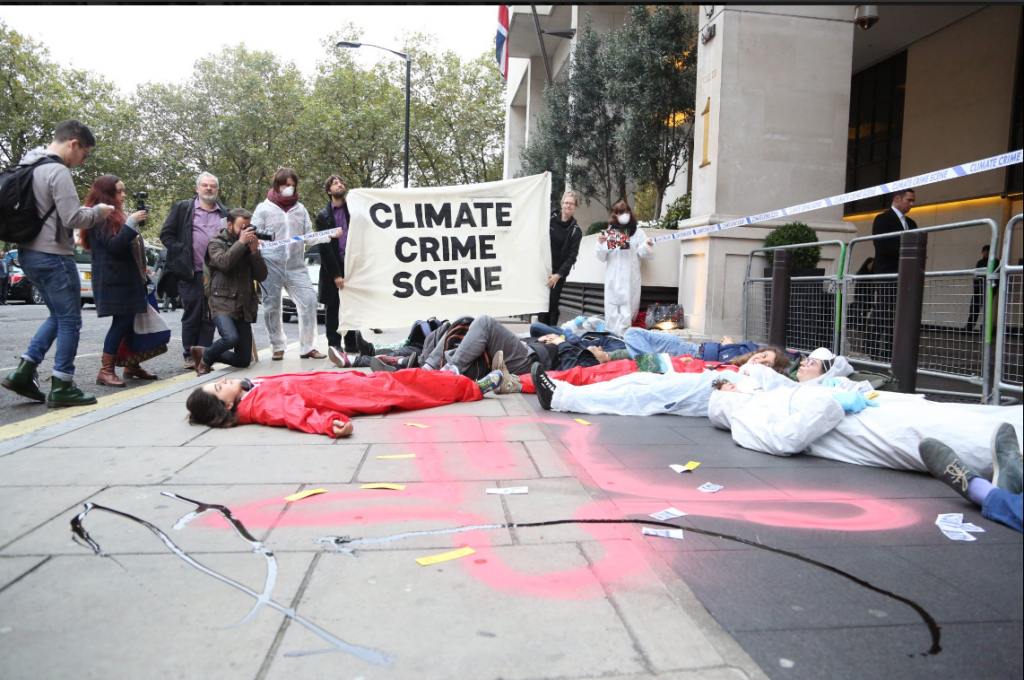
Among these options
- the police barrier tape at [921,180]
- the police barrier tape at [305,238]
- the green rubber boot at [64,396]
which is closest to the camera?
the police barrier tape at [921,180]

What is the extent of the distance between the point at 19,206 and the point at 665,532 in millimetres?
5004

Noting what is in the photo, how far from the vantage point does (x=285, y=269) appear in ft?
26.5

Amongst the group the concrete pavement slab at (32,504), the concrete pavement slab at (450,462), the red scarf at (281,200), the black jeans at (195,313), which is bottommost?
the concrete pavement slab at (32,504)

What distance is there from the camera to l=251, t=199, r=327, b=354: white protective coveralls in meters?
7.95

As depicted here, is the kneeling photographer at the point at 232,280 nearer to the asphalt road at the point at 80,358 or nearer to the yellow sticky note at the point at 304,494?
the asphalt road at the point at 80,358

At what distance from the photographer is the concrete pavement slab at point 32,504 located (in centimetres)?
279

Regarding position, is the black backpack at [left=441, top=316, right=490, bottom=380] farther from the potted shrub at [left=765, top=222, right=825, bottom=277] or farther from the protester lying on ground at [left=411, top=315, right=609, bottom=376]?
the potted shrub at [left=765, top=222, right=825, bottom=277]

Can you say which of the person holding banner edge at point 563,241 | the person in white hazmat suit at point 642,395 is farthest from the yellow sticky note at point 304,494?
the person holding banner edge at point 563,241

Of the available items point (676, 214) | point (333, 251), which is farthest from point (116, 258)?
point (676, 214)

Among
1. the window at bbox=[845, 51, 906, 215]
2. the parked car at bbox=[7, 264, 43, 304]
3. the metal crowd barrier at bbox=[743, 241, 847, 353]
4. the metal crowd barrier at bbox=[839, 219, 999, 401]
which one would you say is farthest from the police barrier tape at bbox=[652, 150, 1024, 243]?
the parked car at bbox=[7, 264, 43, 304]

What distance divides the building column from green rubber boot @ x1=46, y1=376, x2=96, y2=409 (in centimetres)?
710

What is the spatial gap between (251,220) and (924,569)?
6.85m

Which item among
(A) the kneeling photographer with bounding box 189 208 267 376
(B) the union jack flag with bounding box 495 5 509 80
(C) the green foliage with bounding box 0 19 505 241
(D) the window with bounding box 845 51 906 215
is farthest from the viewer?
(C) the green foliage with bounding box 0 19 505 241

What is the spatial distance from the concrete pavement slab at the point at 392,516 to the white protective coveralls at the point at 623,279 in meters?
6.61
